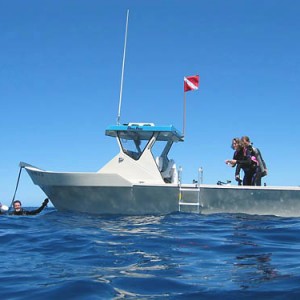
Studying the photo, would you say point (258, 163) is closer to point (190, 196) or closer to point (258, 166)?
point (258, 166)

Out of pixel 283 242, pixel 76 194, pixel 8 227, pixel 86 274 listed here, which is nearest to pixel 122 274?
pixel 86 274

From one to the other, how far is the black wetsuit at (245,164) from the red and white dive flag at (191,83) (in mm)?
2876

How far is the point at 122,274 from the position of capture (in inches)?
146

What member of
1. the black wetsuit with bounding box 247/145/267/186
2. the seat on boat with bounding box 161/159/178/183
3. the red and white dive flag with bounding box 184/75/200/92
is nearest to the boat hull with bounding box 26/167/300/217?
the black wetsuit with bounding box 247/145/267/186

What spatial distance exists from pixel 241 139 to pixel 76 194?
15.9 ft

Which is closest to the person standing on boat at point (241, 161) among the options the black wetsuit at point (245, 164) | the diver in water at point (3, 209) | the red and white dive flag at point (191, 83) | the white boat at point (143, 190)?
the black wetsuit at point (245, 164)

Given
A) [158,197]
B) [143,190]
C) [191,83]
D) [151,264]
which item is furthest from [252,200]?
[151,264]

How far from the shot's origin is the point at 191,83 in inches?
510

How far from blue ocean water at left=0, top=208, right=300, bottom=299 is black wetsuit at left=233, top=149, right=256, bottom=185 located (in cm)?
409

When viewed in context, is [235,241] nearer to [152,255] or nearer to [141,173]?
[152,255]

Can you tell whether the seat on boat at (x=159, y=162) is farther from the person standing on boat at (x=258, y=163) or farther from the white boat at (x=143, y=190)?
the person standing on boat at (x=258, y=163)

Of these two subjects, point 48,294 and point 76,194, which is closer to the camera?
point 48,294

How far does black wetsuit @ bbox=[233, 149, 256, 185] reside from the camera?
11.0 metres

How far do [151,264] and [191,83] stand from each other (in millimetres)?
9487
